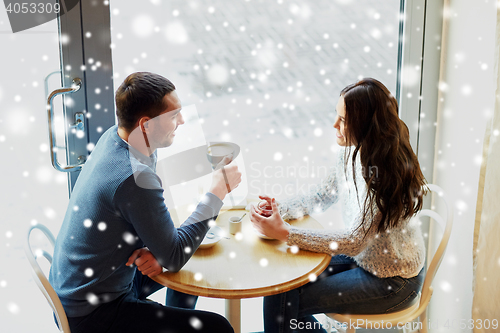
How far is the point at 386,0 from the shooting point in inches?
70.4

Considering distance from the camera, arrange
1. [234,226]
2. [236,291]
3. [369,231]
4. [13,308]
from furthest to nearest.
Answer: [13,308]
[234,226]
[369,231]
[236,291]

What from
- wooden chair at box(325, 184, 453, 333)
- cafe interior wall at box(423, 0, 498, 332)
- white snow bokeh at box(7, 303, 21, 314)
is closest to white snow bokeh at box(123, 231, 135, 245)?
wooden chair at box(325, 184, 453, 333)

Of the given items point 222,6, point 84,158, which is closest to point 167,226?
point 84,158

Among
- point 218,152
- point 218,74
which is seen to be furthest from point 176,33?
point 218,152

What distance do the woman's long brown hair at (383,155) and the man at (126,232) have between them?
493mm

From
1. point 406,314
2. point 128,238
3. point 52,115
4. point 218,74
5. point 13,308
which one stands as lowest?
point 13,308

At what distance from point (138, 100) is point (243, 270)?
24.3 inches

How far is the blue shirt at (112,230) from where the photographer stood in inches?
46.8

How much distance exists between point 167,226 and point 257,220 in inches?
13.5

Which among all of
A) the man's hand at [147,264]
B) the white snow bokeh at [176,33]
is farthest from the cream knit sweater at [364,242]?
the white snow bokeh at [176,33]

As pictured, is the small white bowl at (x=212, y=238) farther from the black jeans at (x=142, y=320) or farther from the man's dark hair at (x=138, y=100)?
the man's dark hair at (x=138, y=100)

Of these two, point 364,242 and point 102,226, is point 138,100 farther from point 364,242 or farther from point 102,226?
point 364,242

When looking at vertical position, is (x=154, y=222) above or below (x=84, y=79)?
below

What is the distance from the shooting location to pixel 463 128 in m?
1.71
